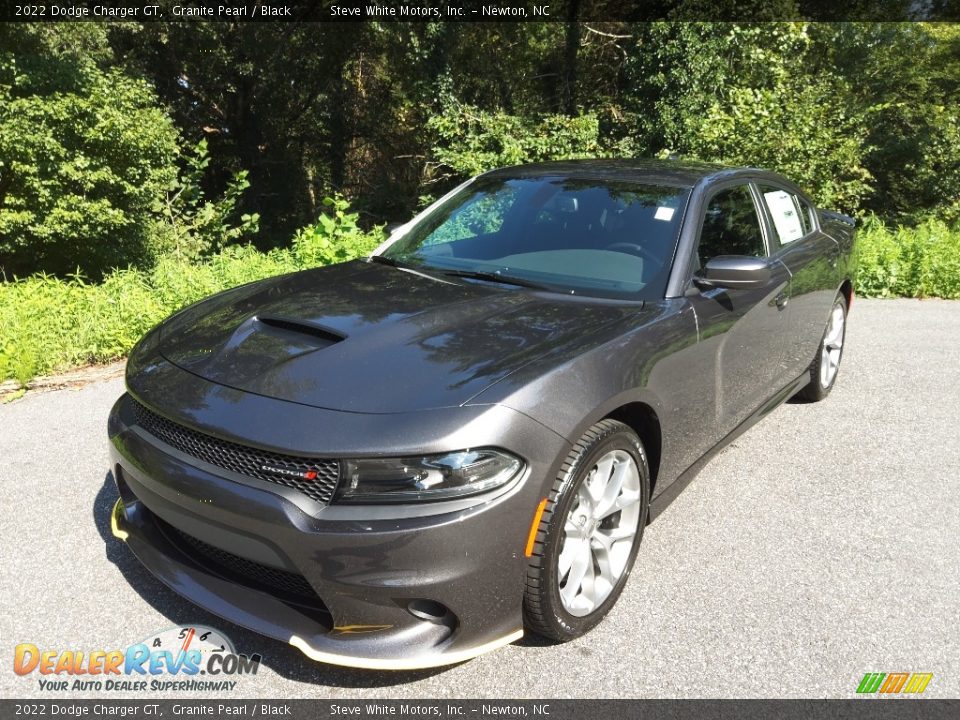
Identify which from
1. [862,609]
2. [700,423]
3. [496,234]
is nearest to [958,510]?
[862,609]

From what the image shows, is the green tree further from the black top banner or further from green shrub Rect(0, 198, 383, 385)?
the black top banner

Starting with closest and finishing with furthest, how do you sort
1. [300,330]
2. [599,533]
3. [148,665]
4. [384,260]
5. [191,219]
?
1. [148,665]
2. [599,533]
3. [300,330]
4. [384,260]
5. [191,219]

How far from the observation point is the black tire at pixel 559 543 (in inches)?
90.6

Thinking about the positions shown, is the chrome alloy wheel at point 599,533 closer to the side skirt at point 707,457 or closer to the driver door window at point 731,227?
the side skirt at point 707,457

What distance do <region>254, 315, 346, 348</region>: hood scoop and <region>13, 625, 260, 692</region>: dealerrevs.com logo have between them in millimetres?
1059

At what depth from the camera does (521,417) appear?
2240mm

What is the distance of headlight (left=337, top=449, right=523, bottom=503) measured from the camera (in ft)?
6.97

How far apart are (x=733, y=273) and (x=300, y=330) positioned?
1769 millimetres

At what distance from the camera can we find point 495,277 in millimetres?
3311

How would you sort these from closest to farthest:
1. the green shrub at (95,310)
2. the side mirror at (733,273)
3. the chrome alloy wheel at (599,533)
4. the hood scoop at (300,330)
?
the chrome alloy wheel at (599,533)
the hood scoop at (300,330)
the side mirror at (733,273)
the green shrub at (95,310)

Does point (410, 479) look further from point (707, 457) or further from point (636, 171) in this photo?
point (636, 171)

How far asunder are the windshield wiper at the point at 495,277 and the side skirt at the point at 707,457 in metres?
0.98

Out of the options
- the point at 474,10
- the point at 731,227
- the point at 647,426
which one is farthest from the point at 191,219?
the point at 647,426

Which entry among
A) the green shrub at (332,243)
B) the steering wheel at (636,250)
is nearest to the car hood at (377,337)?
the steering wheel at (636,250)
